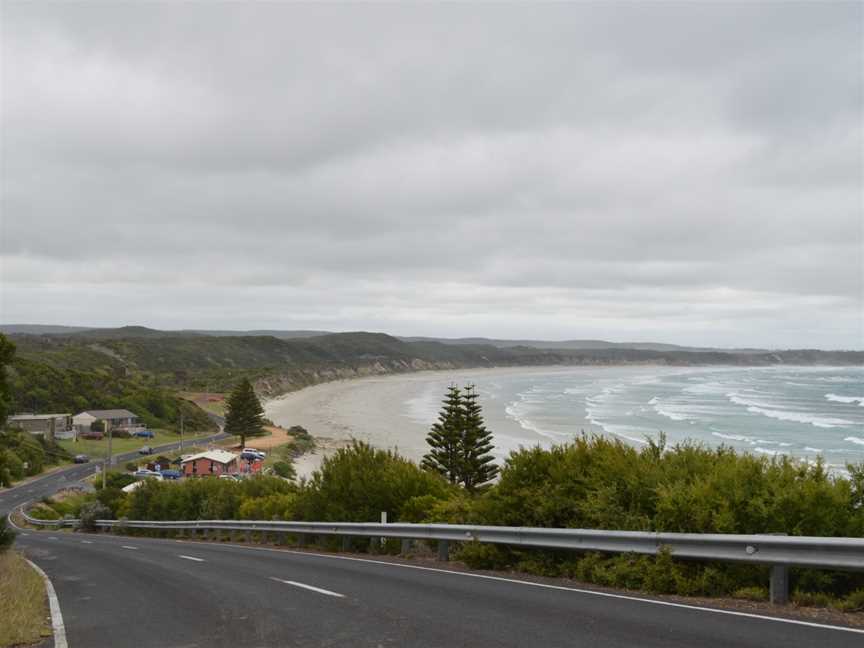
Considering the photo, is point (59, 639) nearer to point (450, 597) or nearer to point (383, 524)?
point (450, 597)

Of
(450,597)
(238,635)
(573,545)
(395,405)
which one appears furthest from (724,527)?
(395,405)

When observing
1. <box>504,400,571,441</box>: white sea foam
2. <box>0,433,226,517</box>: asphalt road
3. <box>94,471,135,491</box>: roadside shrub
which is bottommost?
<box>0,433,226,517</box>: asphalt road

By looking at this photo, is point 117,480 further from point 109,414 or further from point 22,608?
point 22,608

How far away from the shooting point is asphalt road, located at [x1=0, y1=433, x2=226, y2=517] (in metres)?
55.9

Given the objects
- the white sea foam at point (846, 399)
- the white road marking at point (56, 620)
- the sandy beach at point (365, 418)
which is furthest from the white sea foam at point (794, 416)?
the white road marking at point (56, 620)

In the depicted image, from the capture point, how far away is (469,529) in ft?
37.9

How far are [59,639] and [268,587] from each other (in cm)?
316

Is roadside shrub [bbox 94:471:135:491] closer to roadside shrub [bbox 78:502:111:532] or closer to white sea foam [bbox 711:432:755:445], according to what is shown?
roadside shrub [bbox 78:502:111:532]

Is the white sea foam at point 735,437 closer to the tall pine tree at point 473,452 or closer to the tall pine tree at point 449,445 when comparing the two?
the tall pine tree at point 473,452

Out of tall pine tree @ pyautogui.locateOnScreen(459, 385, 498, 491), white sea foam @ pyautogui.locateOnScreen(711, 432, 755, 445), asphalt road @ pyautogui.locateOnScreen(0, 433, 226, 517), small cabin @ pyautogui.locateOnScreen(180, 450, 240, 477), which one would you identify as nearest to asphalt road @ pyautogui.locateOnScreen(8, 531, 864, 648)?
tall pine tree @ pyautogui.locateOnScreen(459, 385, 498, 491)

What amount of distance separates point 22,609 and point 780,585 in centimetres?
835

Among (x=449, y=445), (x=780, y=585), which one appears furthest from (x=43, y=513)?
(x=780, y=585)

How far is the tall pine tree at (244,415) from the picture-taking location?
284ft

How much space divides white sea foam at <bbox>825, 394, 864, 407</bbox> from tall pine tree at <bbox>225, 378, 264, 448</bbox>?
6705cm
